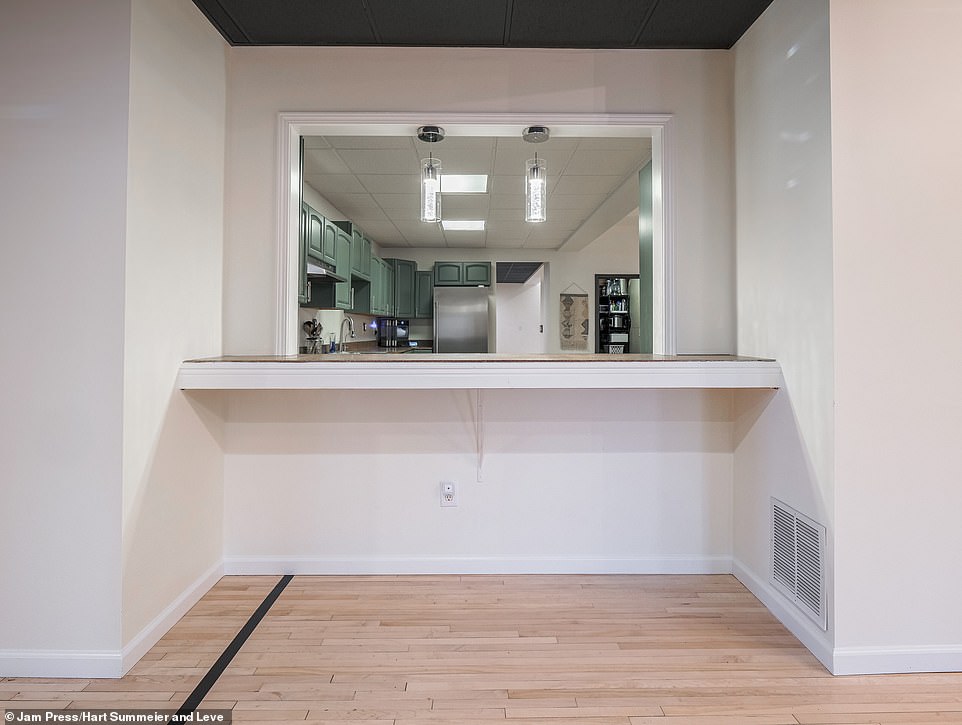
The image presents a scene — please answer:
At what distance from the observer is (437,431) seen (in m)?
2.67

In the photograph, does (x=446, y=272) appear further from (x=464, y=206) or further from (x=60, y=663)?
(x=60, y=663)

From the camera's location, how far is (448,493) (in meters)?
2.66

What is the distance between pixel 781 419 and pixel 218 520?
240cm

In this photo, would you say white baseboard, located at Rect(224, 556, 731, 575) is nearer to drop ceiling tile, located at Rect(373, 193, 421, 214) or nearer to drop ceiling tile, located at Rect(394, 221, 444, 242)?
drop ceiling tile, located at Rect(373, 193, 421, 214)

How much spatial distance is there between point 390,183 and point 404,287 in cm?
285

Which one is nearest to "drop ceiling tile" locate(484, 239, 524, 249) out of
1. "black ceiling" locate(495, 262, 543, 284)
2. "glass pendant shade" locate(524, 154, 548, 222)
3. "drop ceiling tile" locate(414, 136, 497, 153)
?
"black ceiling" locate(495, 262, 543, 284)

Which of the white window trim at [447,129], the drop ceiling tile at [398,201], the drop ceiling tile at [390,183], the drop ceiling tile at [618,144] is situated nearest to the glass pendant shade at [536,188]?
the white window trim at [447,129]

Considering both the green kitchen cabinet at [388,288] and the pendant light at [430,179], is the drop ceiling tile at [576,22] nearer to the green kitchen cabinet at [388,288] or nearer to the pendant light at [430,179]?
the pendant light at [430,179]

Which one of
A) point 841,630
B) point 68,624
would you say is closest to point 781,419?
point 841,630

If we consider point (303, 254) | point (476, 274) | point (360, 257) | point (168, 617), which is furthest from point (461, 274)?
point (168, 617)

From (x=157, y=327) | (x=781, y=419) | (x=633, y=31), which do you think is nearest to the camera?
(x=157, y=327)

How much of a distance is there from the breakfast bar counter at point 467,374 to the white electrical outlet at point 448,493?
66 centimetres

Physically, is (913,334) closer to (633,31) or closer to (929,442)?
(929,442)

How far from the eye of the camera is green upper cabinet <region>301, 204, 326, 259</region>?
3513 millimetres
